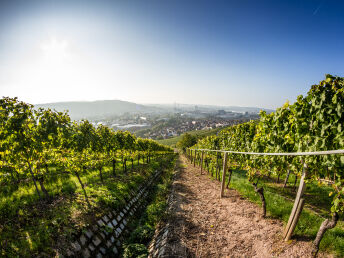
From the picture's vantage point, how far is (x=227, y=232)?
17.1 feet

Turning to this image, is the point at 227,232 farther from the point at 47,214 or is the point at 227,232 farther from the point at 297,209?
the point at 47,214

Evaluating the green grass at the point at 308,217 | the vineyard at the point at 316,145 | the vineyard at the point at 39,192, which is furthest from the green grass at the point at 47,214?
the green grass at the point at 308,217

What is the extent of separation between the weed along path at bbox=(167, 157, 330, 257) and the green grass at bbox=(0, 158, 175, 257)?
4.11 metres

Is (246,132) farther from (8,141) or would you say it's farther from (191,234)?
(8,141)

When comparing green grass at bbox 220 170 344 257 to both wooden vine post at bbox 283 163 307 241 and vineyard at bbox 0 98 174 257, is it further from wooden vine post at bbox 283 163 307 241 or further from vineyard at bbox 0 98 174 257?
vineyard at bbox 0 98 174 257

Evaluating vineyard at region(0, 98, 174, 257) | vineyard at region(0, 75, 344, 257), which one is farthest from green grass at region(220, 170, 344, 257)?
vineyard at region(0, 98, 174, 257)

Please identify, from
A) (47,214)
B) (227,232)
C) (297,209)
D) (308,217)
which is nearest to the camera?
(297,209)

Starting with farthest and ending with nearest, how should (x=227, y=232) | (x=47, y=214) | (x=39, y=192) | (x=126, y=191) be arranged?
1. (x=126, y=191)
2. (x=39, y=192)
3. (x=47, y=214)
4. (x=227, y=232)

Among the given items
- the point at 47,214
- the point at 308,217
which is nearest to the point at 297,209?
the point at 308,217

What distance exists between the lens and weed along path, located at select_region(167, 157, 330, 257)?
403 cm

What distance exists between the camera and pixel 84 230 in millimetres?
6234

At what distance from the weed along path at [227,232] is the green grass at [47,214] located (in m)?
4.11

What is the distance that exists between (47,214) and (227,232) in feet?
25.3

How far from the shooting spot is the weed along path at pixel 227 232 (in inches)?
159
